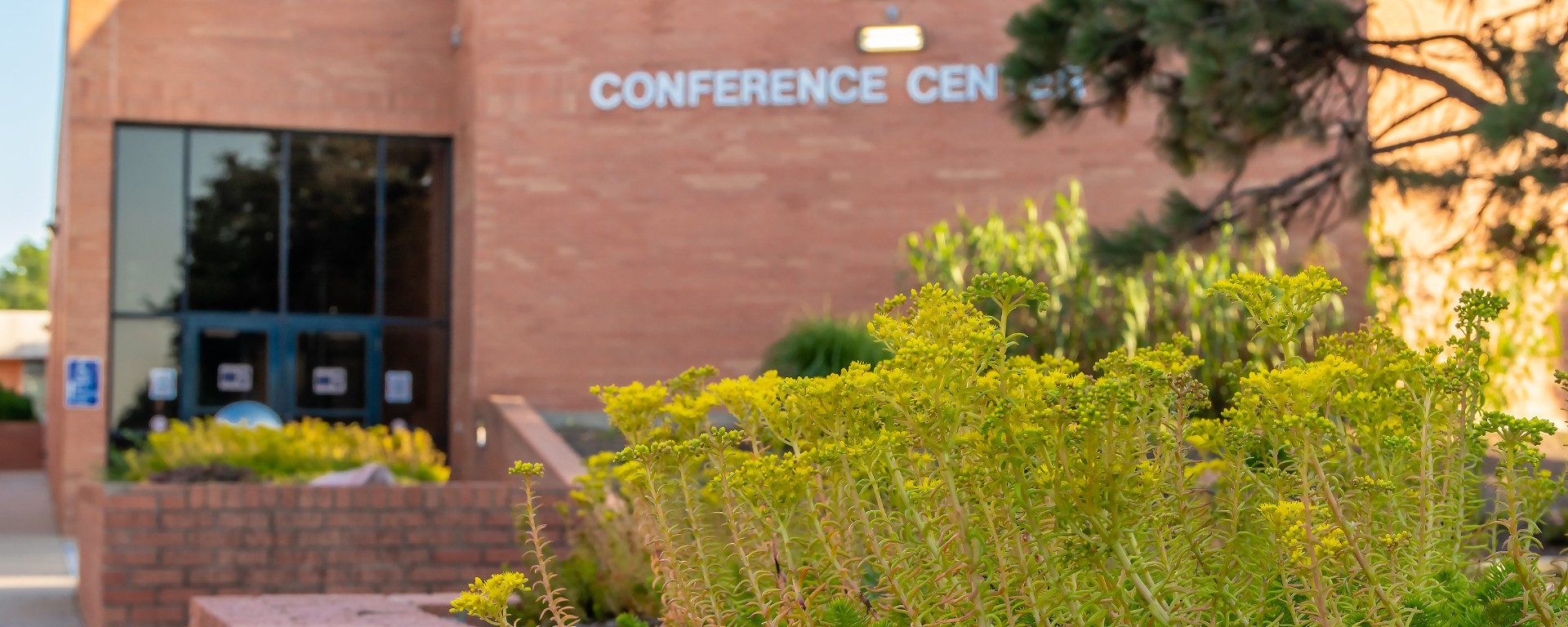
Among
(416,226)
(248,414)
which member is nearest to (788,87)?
(416,226)

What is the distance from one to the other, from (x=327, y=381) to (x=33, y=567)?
4929 mm

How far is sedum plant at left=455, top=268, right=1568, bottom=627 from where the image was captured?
217 centimetres

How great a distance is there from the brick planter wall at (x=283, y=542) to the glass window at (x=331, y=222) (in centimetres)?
962

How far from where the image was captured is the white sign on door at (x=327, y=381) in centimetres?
1736

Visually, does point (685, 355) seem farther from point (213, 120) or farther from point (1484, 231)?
point (1484, 231)

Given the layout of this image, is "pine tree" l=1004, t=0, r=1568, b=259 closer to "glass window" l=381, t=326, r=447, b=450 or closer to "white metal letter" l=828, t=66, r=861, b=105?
"white metal letter" l=828, t=66, r=861, b=105

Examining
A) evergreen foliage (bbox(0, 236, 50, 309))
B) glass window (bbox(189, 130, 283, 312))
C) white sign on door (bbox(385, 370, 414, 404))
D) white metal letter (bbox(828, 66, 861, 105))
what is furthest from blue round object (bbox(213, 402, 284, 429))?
evergreen foliage (bbox(0, 236, 50, 309))

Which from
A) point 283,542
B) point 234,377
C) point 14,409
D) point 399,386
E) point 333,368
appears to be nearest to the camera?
point 283,542

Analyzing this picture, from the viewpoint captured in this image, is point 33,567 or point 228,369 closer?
point 33,567

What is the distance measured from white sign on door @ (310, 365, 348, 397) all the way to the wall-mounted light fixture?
7.04 meters

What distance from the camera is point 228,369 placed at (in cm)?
1719

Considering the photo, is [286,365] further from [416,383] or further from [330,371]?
[416,383]

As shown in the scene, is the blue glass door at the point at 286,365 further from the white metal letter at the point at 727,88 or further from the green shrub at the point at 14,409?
the green shrub at the point at 14,409

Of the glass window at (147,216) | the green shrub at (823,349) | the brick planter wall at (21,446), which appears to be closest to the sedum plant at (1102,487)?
the green shrub at (823,349)
